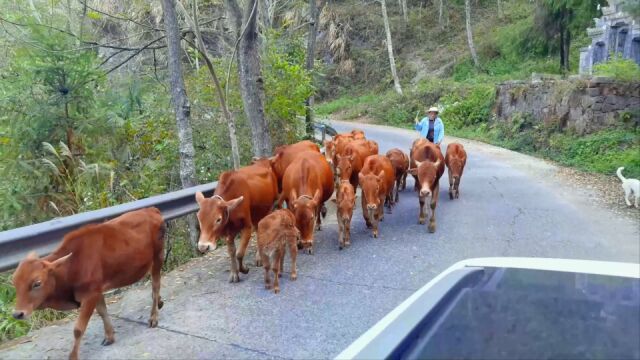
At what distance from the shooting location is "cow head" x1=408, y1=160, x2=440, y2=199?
9142 mm

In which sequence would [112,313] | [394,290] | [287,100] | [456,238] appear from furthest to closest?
[287,100] < [456,238] < [394,290] < [112,313]

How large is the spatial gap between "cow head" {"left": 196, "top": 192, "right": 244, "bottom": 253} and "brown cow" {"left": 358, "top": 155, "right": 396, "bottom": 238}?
104 inches

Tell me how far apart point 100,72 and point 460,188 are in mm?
7805

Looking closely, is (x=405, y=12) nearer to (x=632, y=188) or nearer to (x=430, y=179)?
(x=632, y=188)

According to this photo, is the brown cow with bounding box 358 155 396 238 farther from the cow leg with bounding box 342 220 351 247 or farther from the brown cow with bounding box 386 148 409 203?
the brown cow with bounding box 386 148 409 203

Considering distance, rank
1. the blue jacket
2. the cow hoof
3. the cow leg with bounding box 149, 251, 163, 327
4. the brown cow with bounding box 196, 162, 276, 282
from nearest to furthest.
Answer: the cow leg with bounding box 149, 251, 163, 327 < the brown cow with bounding box 196, 162, 276, 282 < the cow hoof < the blue jacket

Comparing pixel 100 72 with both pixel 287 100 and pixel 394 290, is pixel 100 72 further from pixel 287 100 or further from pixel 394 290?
pixel 394 290

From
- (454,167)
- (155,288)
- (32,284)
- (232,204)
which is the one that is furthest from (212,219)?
(454,167)

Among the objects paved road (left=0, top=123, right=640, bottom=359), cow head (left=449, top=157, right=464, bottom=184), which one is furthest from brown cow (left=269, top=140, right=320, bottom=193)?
cow head (left=449, top=157, right=464, bottom=184)

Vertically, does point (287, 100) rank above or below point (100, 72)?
below

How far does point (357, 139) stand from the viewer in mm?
12227

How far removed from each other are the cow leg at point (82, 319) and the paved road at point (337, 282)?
246 millimetres

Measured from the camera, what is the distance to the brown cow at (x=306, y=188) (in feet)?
24.1

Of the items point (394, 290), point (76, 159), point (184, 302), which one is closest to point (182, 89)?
point (76, 159)
